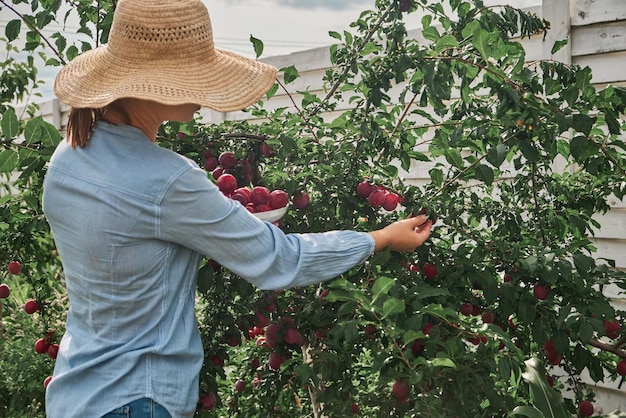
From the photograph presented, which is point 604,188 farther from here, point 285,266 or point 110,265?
point 110,265

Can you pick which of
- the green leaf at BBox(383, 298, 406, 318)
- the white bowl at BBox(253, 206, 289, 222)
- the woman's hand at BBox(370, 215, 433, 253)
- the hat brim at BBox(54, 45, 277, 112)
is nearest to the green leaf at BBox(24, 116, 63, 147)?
the hat brim at BBox(54, 45, 277, 112)

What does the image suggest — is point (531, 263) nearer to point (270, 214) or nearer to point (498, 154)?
point (498, 154)

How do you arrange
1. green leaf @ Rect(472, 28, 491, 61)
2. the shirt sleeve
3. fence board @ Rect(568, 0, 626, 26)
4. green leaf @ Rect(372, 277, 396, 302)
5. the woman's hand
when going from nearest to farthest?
the shirt sleeve → green leaf @ Rect(372, 277, 396, 302) → the woman's hand → green leaf @ Rect(472, 28, 491, 61) → fence board @ Rect(568, 0, 626, 26)

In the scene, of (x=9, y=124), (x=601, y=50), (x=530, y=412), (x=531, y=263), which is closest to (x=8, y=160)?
(x=9, y=124)

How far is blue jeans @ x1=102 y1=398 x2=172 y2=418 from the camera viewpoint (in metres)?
1.48

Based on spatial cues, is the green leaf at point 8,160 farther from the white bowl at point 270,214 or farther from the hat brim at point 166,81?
the white bowl at point 270,214

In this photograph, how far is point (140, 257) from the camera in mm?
1463

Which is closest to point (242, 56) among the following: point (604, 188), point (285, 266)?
point (285, 266)

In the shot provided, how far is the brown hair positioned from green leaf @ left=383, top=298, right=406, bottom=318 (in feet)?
2.14

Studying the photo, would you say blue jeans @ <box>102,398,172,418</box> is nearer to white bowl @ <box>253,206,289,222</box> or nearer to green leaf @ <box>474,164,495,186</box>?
white bowl @ <box>253,206,289,222</box>

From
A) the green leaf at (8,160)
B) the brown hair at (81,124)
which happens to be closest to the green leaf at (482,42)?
the brown hair at (81,124)

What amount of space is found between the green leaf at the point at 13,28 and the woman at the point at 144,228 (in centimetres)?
111

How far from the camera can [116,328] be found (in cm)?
152

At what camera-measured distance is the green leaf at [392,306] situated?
150cm
